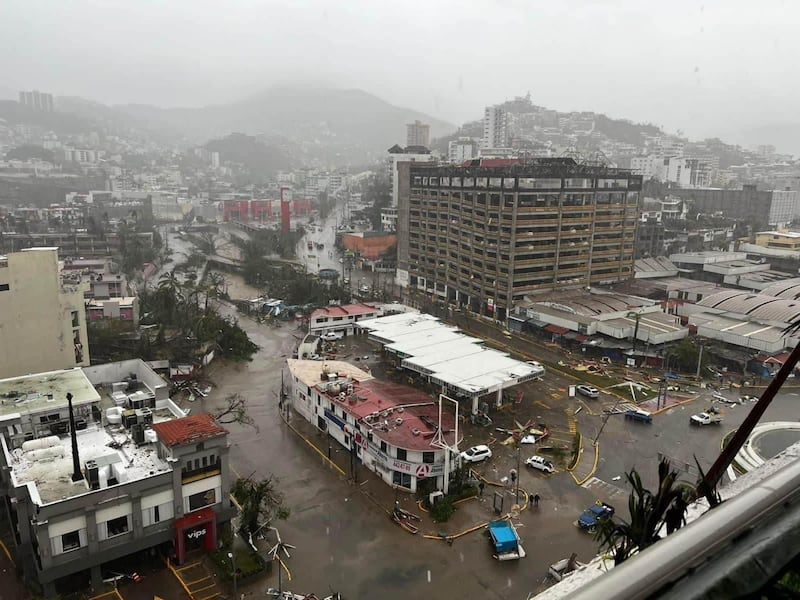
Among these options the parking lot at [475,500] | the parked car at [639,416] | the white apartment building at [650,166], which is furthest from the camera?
the white apartment building at [650,166]

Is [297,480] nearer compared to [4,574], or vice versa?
[4,574]

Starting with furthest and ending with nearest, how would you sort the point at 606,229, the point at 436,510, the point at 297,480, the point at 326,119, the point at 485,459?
the point at 326,119 < the point at 606,229 < the point at 485,459 < the point at 297,480 < the point at 436,510

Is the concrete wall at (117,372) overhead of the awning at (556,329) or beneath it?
overhead

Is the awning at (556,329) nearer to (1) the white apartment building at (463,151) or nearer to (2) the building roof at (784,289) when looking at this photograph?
(2) the building roof at (784,289)

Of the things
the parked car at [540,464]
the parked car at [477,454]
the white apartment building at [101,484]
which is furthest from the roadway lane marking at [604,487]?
the white apartment building at [101,484]

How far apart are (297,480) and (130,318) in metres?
Result: 11.0

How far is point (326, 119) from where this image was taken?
7830 inches

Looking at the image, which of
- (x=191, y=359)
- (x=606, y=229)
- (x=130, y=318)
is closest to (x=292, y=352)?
(x=191, y=359)

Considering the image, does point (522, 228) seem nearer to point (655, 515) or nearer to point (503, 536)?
point (503, 536)

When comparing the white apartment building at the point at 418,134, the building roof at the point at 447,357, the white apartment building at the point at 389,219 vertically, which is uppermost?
the white apartment building at the point at 418,134

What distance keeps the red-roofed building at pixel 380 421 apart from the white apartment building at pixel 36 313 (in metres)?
4.98

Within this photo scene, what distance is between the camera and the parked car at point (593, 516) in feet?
28.7

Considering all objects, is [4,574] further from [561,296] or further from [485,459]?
[561,296]

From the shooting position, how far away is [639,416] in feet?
41.4
